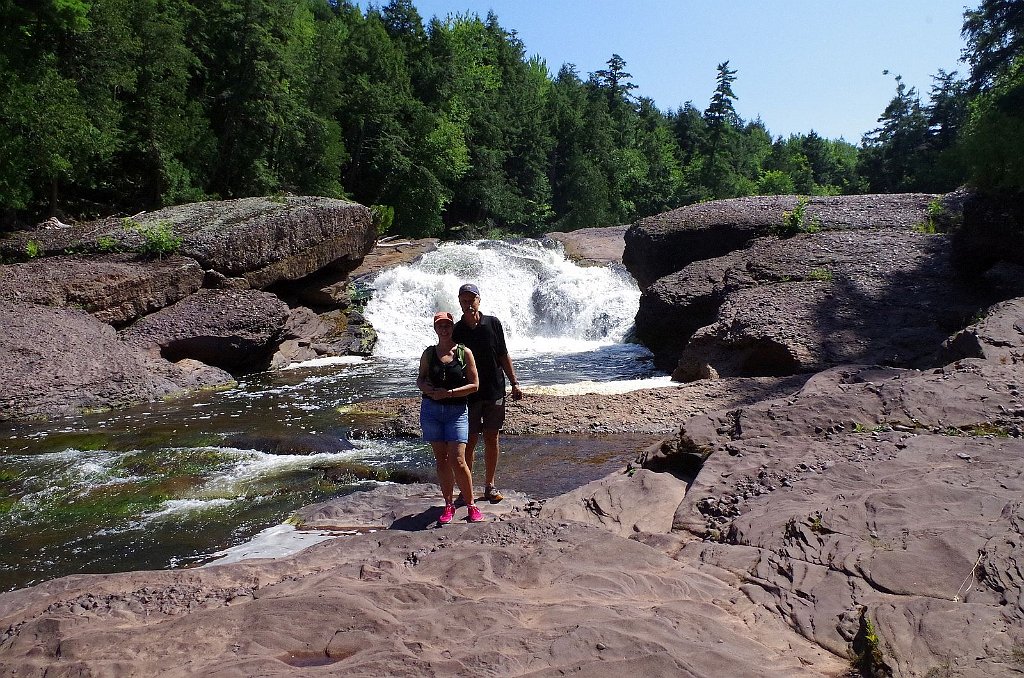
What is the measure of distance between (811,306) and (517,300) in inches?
388

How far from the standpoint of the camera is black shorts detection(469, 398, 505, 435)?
5910 millimetres

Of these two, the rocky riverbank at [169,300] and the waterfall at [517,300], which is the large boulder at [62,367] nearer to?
the rocky riverbank at [169,300]

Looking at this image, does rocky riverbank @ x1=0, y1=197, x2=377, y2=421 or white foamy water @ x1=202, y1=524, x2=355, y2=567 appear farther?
rocky riverbank @ x1=0, y1=197, x2=377, y2=421

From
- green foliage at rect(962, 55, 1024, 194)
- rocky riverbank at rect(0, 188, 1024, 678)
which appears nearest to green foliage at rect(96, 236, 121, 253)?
rocky riverbank at rect(0, 188, 1024, 678)

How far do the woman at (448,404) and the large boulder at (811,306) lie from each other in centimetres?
683

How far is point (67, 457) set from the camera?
8453 millimetres

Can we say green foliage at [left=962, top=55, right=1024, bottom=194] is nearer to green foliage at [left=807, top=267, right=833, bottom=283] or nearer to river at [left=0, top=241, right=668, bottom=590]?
green foliage at [left=807, top=267, right=833, bottom=283]

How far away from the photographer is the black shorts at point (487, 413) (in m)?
5.91

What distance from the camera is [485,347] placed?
577 cm

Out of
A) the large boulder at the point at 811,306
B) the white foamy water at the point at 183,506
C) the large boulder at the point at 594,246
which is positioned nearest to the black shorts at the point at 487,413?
the white foamy water at the point at 183,506

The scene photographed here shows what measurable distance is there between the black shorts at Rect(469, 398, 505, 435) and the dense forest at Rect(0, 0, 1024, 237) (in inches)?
435

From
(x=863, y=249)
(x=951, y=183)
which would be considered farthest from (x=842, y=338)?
(x=951, y=183)

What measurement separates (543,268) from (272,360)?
28.4ft

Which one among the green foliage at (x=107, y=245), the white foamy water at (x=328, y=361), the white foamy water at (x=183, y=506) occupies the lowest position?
the white foamy water at (x=183, y=506)
